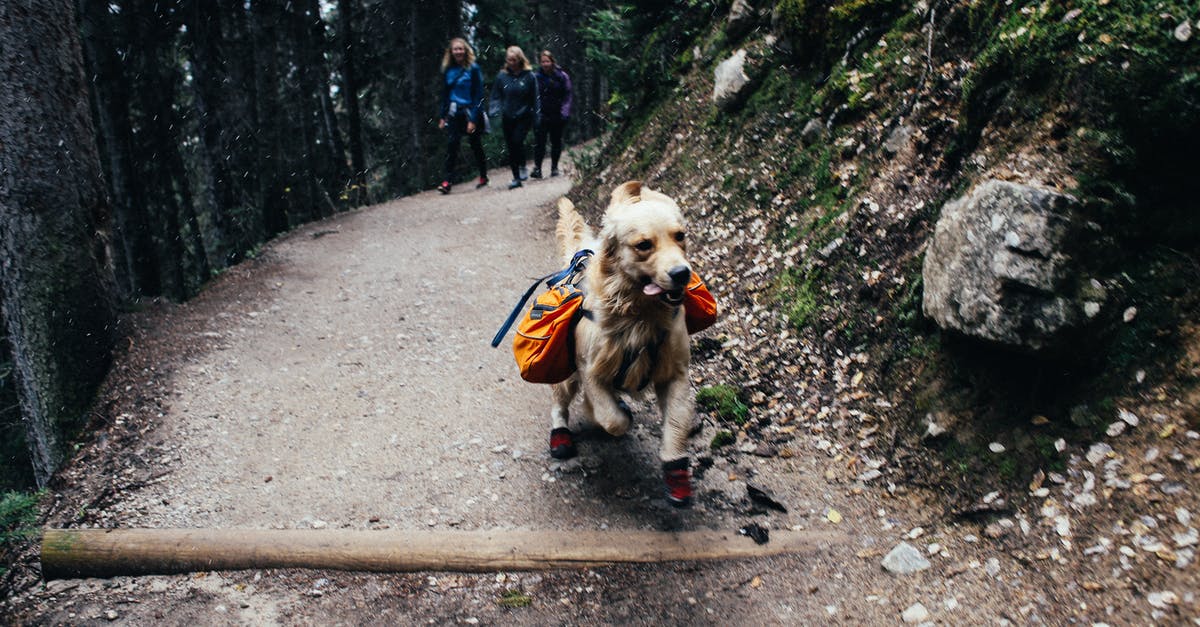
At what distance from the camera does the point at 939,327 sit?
431 centimetres

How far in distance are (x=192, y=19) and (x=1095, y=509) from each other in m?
16.1

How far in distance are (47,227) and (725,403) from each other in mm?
6319

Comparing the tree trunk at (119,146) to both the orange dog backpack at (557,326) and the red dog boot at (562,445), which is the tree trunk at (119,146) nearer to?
the red dog boot at (562,445)

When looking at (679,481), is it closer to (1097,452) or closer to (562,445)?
(562,445)

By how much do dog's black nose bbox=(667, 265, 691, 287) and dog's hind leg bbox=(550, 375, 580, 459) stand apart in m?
1.75

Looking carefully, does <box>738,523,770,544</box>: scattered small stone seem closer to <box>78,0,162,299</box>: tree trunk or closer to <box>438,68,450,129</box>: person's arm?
<box>438,68,450,129</box>: person's arm

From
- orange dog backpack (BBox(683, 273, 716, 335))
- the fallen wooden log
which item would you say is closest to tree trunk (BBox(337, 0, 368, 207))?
the fallen wooden log

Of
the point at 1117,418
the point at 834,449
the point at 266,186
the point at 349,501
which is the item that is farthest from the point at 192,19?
the point at 1117,418

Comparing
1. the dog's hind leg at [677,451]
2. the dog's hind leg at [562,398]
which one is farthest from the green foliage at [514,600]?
Result: the dog's hind leg at [562,398]

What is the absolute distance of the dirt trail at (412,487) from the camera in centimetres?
373

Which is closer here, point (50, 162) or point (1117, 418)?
point (1117, 418)

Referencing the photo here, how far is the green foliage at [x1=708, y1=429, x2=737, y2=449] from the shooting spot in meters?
5.02

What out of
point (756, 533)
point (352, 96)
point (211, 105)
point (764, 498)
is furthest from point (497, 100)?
point (756, 533)

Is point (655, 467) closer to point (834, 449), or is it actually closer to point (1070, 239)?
point (834, 449)
